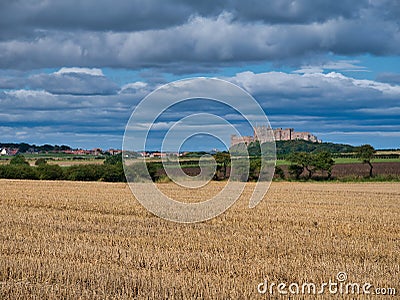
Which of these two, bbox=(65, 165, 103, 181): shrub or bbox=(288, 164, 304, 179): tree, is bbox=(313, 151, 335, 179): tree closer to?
bbox=(288, 164, 304, 179): tree

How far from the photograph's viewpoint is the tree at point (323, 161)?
66.4 m

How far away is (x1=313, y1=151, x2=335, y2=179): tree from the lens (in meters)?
66.4

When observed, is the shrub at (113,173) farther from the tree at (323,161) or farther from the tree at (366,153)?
the tree at (366,153)

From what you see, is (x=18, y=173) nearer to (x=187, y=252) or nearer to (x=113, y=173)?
(x=113, y=173)

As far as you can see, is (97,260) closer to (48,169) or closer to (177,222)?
(177,222)

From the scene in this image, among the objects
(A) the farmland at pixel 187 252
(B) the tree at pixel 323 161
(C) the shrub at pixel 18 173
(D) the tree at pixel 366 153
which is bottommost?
(A) the farmland at pixel 187 252

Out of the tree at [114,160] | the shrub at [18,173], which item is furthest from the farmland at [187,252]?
the tree at [114,160]

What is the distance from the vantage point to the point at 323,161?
66.6 metres

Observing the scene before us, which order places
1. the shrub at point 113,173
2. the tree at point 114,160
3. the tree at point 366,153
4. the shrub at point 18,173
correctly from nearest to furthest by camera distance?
the shrub at point 113,173 < the shrub at point 18,173 < the tree at point 114,160 < the tree at point 366,153

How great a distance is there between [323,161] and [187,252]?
5549 cm

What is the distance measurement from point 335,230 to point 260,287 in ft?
29.2

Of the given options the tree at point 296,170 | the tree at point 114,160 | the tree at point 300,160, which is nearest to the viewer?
the tree at point 114,160

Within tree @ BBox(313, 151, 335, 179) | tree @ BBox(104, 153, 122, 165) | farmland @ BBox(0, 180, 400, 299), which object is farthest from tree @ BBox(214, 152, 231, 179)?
farmland @ BBox(0, 180, 400, 299)

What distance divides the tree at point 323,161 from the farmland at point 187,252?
4395cm
